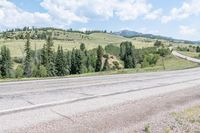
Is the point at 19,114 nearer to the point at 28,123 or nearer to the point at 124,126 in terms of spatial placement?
the point at 28,123

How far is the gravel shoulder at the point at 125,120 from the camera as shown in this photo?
28.2 ft

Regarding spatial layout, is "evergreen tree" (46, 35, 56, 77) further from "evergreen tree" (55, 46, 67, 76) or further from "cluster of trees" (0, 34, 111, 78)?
"evergreen tree" (55, 46, 67, 76)

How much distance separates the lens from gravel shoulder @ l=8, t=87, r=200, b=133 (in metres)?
8.59

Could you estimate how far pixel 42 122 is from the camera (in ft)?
29.2

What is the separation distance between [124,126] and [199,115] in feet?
12.0

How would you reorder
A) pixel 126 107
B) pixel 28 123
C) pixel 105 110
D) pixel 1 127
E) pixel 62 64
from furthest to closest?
pixel 62 64 → pixel 126 107 → pixel 105 110 → pixel 28 123 → pixel 1 127

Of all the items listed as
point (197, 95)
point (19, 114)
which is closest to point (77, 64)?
point (197, 95)

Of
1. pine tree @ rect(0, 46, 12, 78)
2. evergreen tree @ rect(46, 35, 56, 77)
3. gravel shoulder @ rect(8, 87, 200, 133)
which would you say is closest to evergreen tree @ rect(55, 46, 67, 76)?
→ evergreen tree @ rect(46, 35, 56, 77)

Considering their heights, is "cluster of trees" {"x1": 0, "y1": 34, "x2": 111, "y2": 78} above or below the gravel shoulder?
below

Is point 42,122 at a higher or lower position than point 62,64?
higher

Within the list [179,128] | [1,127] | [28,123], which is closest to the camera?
[1,127]

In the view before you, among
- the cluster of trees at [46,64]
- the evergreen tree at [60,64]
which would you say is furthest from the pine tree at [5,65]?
the evergreen tree at [60,64]

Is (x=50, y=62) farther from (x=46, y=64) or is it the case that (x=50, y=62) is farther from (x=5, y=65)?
(x=5, y=65)

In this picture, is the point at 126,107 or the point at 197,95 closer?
the point at 126,107
